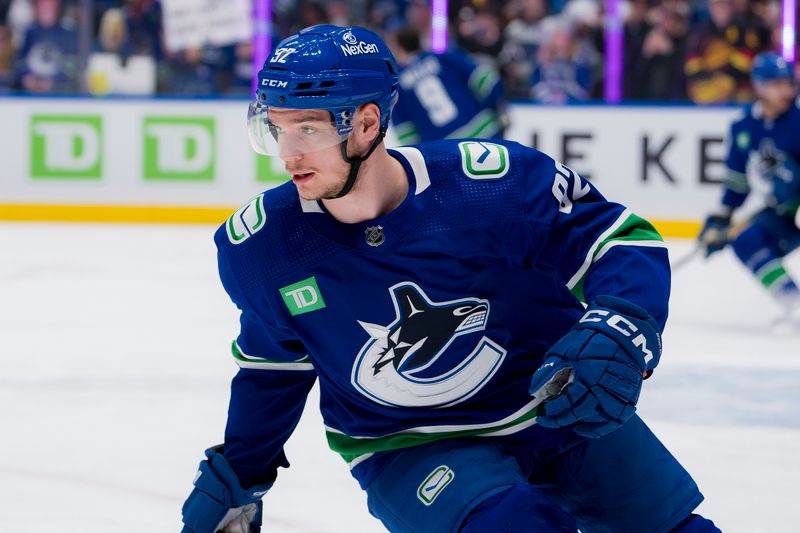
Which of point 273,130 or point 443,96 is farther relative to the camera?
point 443,96

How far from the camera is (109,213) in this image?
8.54 m

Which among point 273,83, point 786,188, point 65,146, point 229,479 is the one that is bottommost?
point 65,146

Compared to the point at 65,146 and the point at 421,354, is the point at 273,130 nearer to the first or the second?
the point at 421,354

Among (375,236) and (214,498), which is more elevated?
(375,236)

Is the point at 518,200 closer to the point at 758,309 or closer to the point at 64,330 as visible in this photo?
the point at 64,330

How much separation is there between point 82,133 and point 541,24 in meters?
2.84

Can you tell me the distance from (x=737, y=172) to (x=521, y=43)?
2.83 meters

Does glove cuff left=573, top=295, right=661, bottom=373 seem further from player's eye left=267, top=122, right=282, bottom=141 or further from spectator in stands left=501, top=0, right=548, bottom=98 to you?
spectator in stands left=501, top=0, right=548, bottom=98

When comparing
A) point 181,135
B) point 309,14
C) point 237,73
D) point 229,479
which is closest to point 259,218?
point 229,479

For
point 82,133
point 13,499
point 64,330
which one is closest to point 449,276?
point 13,499

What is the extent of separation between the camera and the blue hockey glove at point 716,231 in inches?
225

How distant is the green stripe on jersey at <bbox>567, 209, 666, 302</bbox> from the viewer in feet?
5.96

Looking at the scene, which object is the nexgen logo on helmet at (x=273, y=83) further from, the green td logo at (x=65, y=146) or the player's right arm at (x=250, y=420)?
the green td logo at (x=65, y=146)

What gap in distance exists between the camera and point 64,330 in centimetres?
508
